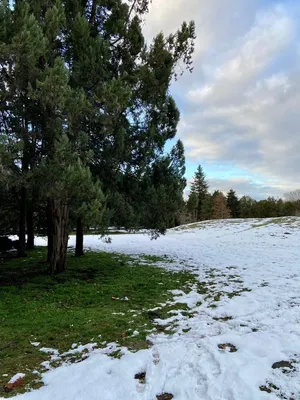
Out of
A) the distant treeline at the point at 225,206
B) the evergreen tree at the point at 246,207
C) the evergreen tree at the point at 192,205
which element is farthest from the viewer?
the evergreen tree at the point at 246,207

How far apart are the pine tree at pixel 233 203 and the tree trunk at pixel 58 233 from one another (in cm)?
4079

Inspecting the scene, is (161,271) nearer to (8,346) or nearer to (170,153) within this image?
(170,153)

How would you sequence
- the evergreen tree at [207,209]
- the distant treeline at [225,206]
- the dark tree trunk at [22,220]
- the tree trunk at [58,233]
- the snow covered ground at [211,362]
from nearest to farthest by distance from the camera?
the snow covered ground at [211,362] < the tree trunk at [58,233] < the dark tree trunk at [22,220] < the distant treeline at [225,206] < the evergreen tree at [207,209]

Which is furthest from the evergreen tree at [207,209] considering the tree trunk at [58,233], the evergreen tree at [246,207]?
the tree trunk at [58,233]

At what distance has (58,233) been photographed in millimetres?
7047

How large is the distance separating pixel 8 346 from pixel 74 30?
5.97 metres

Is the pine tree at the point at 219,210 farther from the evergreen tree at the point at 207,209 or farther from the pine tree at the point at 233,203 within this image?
the pine tree at the point at 233,203

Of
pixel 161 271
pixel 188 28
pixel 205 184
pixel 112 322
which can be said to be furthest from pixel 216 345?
pixel 205 184

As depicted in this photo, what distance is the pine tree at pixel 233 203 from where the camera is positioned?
148 ft

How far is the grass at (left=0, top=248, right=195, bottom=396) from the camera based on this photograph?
3406 millimetres

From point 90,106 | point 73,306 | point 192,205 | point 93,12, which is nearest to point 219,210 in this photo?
point 192,205

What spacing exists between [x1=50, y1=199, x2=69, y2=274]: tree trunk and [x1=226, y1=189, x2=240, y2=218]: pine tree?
134 feet

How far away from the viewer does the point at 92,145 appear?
714 centimetres

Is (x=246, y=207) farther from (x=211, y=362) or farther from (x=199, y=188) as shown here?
(x=211, y=362)
